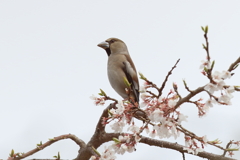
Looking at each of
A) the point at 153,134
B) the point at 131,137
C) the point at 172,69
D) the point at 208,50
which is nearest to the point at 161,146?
the point at 153,134

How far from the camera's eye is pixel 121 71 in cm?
369

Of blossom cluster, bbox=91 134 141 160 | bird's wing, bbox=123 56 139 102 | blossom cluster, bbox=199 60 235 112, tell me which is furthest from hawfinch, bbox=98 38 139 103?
blossom cluster, bbox=199 60 235 112

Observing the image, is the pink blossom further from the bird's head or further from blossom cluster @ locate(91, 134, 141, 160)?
the bird's head

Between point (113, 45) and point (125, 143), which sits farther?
point (113, 45)

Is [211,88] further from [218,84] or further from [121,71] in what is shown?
[121,71]

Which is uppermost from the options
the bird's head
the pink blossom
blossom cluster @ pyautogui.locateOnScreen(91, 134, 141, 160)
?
the bird's head

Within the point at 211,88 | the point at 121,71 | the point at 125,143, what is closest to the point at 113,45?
the point at 121,71

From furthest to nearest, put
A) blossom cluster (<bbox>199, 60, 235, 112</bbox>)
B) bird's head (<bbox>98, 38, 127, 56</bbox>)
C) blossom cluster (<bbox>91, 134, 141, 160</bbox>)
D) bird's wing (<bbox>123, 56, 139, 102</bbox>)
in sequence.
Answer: bird's head (<bbox>98, 38, 127, 56</bbox>), bird's wing (<bbox>123, 56, 139, 102</bbox>), blossom cluster (<bbox>91, 134, 141, 160</bbox>), blossom cluster (<bbox>199, 60, 235, 112</bbox>)

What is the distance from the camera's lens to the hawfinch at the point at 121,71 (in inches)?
141

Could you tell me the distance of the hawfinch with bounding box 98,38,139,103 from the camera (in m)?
3.58

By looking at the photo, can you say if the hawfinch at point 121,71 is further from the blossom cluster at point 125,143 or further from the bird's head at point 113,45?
the blossom cluster at point 125,143

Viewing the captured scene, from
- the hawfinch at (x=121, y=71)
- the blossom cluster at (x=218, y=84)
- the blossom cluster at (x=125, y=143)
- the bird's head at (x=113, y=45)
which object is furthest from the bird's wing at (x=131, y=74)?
the blossom cluster at (x=218, y=84)

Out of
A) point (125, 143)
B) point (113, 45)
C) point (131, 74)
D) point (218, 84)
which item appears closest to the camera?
point (218, 84)

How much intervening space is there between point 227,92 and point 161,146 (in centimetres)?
105
